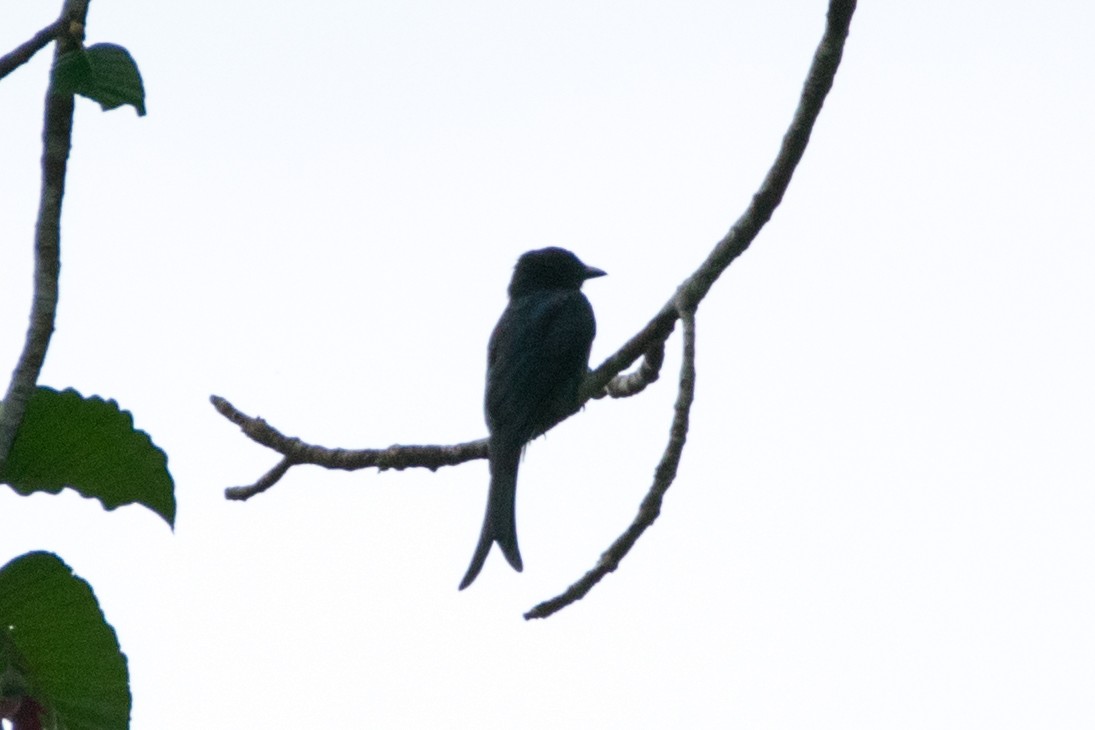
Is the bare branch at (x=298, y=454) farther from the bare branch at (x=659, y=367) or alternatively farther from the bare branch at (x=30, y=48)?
the bare branch at (x=30, y=48)

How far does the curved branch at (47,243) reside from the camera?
1626 millimetres

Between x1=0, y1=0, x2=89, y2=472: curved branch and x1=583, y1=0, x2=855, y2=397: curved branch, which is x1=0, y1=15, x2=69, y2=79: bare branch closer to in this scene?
x1=0, y1=0, x2=89, y2=472: curved branch

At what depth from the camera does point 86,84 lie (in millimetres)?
1898

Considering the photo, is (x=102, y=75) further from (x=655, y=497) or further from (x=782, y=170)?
(x=782, y=170)

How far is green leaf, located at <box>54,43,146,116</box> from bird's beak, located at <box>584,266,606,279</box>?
558cm

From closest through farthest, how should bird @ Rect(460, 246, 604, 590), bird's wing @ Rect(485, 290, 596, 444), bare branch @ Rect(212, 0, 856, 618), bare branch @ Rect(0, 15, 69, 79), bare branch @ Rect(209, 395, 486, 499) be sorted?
bare branch @ Rect(0, 15, 69, 79), bare branch @ Rect(212, 0, 856, 618), bare branch @ Rect(209, 395, 486, 499), bird @ Rect(460, 246, 604, 590), bird's wing @ Rect(485, 290, 596, 444)

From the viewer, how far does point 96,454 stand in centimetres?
198

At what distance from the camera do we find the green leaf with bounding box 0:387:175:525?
6.40 feet

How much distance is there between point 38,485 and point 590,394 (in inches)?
114

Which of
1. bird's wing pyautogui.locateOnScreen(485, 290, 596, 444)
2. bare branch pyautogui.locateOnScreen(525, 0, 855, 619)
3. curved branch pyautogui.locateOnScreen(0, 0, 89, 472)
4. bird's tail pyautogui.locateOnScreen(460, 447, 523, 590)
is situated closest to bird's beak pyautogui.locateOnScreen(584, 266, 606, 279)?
bird's wing pyautogui.locateOnScreen(485, 290, 596, 444)

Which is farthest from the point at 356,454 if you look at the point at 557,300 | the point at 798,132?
the point at 557,300

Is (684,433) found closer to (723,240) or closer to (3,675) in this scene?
(723,240)

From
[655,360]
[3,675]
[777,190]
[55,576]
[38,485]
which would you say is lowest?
[3,675]

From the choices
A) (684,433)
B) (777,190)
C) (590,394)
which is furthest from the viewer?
(590,394)
